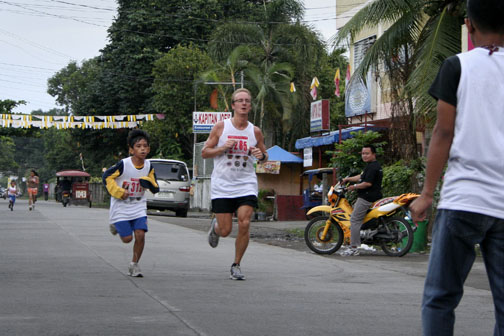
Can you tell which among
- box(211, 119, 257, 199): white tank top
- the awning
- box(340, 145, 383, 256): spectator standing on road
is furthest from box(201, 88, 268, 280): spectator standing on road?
the awning

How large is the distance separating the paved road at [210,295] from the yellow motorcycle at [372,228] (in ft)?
2.13

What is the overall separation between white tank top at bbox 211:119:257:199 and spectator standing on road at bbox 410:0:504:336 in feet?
16.6

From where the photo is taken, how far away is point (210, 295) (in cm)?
704

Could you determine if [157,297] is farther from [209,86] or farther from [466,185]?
[209,86]

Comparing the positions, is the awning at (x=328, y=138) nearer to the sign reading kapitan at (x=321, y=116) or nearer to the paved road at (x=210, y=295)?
the sign reading kapitan at (x=321, y=116)

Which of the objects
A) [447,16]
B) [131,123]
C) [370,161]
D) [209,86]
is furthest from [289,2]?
[370,161]

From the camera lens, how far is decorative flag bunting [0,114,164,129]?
148 feet

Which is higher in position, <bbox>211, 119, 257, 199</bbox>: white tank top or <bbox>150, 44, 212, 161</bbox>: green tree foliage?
<bbox>150, 44, 212, 161</bbox>: green tree foliage

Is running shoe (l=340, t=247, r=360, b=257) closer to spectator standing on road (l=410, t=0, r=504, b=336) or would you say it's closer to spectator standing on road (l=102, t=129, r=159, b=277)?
spectator standing on road (l=102, t=129, r=159, b=277)

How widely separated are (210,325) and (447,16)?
11690mm

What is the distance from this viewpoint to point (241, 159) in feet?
28.0

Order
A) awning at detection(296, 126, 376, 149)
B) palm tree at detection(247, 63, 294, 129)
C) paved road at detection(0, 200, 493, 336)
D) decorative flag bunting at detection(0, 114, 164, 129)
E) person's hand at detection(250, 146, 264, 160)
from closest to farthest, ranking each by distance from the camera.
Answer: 1. paved road at detection(0, 200, 493, 336)
2. person's hand at detection(250, 146, 264, 160)
3. awning at detection(296, 126, 376, 149)
4. palm tree at detection(247, 63, 294, 129)
5. decorative flag bunting at detection(0, 114, 164, 129)

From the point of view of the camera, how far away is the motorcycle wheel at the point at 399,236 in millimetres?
12594

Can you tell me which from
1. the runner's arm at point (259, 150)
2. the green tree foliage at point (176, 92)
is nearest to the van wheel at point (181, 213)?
the green tree foliage at point (176, 92)
